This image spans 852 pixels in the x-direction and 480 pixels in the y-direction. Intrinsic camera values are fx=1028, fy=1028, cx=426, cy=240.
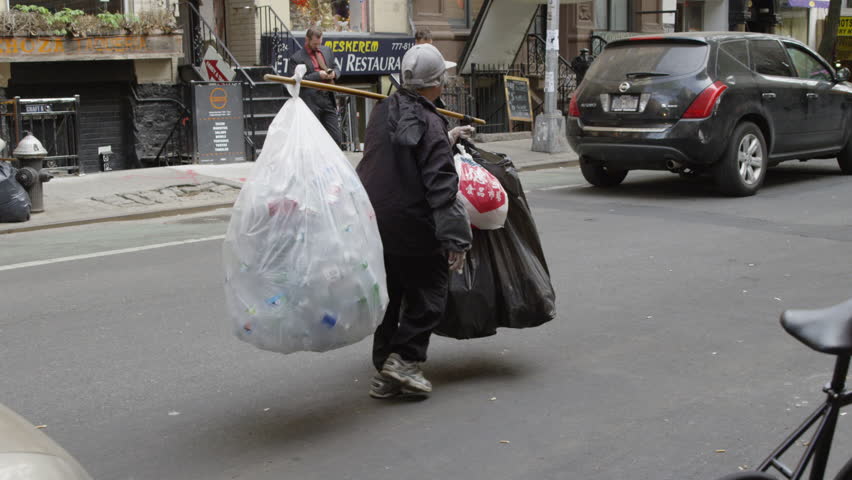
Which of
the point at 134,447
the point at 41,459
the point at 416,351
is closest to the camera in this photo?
the point at 41,459

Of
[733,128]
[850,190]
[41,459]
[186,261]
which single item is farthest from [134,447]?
[850,190]

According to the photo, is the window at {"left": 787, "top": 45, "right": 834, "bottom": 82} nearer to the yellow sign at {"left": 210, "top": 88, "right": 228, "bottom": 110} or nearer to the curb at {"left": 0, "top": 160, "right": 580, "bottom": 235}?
the curb at {"left": 0, "top": 160, "right": 580, "bottom": 235}

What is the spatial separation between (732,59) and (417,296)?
753 cm

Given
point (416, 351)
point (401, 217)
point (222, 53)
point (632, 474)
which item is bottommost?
point (632, 474)

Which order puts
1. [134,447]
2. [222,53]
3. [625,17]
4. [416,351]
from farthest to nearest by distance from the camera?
[625,17], [222,53], [416,351], [134,447]

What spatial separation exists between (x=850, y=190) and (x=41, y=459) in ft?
36.1

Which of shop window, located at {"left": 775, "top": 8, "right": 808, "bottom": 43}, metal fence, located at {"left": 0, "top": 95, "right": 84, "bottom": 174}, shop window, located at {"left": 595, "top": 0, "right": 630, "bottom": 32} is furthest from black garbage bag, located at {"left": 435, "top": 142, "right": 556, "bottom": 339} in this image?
shop window, located at {"left": 775, "top": 8, "right": 808, "bottom": 43}

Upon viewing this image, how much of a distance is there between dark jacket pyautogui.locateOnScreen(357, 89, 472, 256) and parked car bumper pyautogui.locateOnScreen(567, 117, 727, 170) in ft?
21.5

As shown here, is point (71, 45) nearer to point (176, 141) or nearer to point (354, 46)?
point (176, 141)

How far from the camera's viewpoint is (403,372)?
15.9ft

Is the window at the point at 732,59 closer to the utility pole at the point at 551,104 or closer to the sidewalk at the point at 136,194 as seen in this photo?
the sidewalk at the point at 136,194

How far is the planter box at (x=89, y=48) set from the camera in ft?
45.1

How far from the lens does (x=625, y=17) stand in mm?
24797

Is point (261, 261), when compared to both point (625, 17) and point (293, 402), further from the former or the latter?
point (625, 17)
